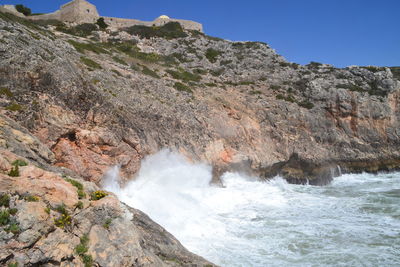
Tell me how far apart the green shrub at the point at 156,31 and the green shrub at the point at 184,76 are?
14147 mm

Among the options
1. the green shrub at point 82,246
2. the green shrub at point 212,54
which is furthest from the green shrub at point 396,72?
the green shrub at point 82,246

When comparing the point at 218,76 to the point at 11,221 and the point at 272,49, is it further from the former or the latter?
the point at 11,221

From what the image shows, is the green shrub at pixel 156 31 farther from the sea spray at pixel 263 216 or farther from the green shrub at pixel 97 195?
the green shrub at pixel 97 195

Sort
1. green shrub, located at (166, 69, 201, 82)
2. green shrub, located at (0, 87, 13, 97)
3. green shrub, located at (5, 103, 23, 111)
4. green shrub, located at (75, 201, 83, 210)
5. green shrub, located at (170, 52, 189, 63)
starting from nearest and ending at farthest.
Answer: green shrub, located at (75, 201, 83, 210) → green shrub, located at (5, 103, 23, 111) → green shrub, located at (0, 87, 13, 97) → green shrub, located at (166, 69, 201, 82) → green shrub, located at (170, 52, 189, 63)

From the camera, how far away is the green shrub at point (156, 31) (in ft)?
152

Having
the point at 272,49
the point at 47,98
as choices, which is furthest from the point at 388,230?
the point at 272,49

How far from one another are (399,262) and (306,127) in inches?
849

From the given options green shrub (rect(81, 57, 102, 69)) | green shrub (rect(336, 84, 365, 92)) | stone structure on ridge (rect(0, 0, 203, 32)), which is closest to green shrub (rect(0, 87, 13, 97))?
green shrub (rect(81, 57, 102, 69))

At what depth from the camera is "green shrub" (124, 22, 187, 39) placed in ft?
152

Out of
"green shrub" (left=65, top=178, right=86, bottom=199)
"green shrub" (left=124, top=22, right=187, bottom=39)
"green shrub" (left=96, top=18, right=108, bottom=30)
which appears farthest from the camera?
"green shrub" (left=124, top=22, right=187, bottom=39)

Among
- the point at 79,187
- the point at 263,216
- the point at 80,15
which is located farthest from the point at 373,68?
the point at 79,187

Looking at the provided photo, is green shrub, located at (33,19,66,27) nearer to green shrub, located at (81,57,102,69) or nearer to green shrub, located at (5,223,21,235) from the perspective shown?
green shrub, located at (81,57,102,69)

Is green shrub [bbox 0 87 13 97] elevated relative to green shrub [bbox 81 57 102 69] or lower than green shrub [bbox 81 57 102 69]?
lower

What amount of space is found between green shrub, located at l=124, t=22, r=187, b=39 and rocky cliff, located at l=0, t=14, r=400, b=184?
1.15ft
